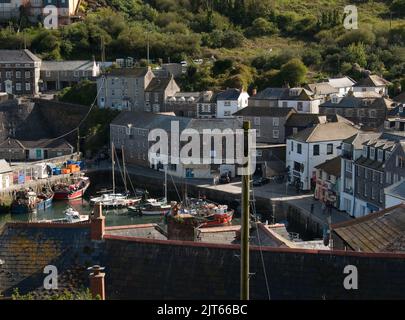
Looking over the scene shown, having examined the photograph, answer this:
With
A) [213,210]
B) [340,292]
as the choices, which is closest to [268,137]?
[213,210]

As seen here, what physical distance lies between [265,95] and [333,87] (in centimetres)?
493

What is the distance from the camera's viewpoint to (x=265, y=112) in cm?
4300

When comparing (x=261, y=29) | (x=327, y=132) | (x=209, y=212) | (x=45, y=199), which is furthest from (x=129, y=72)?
(x=209, y=212)

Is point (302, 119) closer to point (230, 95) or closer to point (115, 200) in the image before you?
point (230, 95)

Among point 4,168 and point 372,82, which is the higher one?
point 372,82

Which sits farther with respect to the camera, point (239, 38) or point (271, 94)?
point (239, 38)

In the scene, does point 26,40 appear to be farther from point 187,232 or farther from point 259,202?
point 187,232

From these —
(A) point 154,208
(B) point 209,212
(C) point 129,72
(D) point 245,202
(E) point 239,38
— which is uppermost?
(E) point 239,38

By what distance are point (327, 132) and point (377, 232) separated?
21974 mm

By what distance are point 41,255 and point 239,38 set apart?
53.1m

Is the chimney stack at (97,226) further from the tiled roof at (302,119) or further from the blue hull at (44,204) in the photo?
the tiled roof at (302,119)

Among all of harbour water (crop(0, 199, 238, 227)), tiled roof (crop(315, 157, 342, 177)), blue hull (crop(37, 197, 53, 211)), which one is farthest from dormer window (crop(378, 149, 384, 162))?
blue hull (crop(37, 197, 53, 211))

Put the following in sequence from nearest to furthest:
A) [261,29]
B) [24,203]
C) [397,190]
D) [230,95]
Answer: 1. [397,190]
2. [24,203]
3. [230,95]
4. [261,29]

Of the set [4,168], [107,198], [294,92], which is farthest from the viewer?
[294,92]
